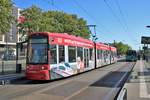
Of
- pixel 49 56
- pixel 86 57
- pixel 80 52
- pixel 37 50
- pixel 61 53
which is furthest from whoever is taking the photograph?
pixel 86 57

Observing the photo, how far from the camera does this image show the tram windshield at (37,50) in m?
21.3

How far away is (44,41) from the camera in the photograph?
21469mm

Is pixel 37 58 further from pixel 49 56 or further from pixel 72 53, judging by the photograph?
pixel 72 53

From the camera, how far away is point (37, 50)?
2153 centimetres

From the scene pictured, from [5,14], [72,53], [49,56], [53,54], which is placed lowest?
[49,56]

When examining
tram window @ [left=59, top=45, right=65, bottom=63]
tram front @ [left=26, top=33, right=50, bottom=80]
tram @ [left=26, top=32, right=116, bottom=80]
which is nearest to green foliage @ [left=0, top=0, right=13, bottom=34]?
tram @ [left=26, top=32, right=116, bottom=80]

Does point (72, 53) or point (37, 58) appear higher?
point (72, 53)

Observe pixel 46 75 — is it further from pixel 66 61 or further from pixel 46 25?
pixel 46 25

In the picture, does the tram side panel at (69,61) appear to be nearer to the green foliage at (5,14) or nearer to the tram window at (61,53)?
the tram window at (61,53)

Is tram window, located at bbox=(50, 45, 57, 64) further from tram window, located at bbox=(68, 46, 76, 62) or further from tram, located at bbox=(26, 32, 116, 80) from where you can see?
tram window, located at bbox=(68, 46, 76, 62)

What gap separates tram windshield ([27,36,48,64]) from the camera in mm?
21281

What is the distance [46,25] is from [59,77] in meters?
29.9

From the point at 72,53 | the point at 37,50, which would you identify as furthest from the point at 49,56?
the point at 72,53

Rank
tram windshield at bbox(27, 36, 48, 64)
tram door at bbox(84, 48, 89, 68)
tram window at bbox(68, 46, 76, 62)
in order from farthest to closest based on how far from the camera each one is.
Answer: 1. tram door at bbox(84, 48, 89, 68)
2. tram window at bbox(68, 46, 76, 62)
3. tram windshield at bbox(27, 36, 48, 64)
